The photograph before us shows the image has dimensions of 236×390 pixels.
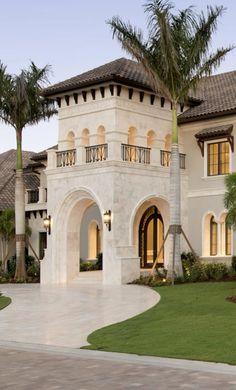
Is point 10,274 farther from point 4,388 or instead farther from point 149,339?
point 4,388

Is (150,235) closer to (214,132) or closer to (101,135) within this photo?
(101,135)

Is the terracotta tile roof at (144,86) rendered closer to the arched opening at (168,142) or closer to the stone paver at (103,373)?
the arched opening at (168,142)

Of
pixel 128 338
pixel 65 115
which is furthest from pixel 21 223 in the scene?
pixel 128 338

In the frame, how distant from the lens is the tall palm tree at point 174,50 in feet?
80.0

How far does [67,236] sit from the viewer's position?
29234mm

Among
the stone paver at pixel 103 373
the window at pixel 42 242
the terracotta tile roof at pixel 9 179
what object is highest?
the terracotta tile roof at pixel 9 179

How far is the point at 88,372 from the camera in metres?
10.5

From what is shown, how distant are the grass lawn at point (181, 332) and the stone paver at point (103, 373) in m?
0.67

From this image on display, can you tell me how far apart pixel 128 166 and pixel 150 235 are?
5.24 meters

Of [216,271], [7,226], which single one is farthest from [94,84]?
[7,226]

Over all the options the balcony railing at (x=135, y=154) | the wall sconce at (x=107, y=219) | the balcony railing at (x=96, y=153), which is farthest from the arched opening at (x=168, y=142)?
the wall sconce at (x=107, y=219)

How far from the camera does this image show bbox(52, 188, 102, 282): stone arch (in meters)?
28.9

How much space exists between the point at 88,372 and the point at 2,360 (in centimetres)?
214

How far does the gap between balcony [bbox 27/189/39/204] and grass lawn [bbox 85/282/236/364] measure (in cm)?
1775
